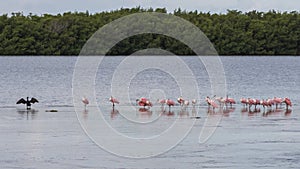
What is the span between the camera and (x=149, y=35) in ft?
372

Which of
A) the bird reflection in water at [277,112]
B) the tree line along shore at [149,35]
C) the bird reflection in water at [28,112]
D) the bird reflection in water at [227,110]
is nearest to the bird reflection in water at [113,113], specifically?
the bird reflection in water at [28,112]

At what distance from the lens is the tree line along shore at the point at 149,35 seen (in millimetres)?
A: 116938

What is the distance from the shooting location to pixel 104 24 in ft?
405

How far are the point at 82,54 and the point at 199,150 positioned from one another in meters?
113

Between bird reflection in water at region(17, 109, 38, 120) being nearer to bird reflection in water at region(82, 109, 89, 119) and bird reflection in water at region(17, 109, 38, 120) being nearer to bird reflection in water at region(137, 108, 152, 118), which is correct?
bird reflection in water at region(82, 109, 89, 119)

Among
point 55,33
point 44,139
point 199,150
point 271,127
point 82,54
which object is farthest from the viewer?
point 82,54

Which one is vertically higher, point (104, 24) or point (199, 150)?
point (104, 24)

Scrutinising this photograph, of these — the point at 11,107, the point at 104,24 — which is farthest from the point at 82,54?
the point at 11,107

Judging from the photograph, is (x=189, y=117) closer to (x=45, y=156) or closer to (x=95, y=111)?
(x=95, y=111)

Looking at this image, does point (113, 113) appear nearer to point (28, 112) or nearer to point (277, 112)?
point (28, 112)

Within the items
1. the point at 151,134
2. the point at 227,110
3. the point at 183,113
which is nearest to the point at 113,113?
the point at 183,113

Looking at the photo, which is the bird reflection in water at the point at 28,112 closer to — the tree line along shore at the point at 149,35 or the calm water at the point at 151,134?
the calm water at the point at 151,134

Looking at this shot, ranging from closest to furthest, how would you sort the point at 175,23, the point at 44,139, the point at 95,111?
the point at 44,139 < the point at 95,111 < the point at 175,23

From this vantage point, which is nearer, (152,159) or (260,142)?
(152,159)
